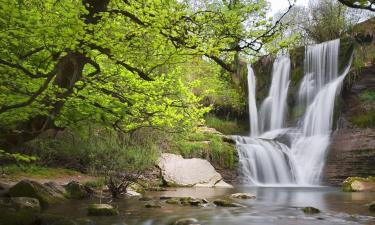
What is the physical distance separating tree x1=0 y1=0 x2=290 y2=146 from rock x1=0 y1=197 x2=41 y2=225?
4.01 ft

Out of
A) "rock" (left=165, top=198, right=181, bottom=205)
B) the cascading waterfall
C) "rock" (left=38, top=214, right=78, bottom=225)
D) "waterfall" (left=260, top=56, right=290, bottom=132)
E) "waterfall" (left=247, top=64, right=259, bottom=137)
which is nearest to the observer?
"rock" (left=38, top=214, right=78, bottom=225)

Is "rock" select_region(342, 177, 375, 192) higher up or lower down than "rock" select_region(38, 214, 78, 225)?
higher up

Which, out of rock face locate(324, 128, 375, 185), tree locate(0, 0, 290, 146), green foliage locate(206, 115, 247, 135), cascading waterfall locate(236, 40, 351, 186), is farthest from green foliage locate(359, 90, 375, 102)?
tree locate(0, 0, 290, 146)

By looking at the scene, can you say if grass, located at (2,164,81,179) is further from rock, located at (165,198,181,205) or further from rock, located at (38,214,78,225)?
rock, located at (38,214,78,225)

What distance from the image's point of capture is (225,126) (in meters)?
27.8

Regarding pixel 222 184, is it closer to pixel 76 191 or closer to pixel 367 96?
pixel 76 191

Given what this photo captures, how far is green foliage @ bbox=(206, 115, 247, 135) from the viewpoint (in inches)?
1078

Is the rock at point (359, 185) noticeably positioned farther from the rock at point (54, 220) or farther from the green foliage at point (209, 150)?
the rock at point (54, 220)

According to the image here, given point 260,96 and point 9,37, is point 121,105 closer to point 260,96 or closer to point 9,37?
point 9,37

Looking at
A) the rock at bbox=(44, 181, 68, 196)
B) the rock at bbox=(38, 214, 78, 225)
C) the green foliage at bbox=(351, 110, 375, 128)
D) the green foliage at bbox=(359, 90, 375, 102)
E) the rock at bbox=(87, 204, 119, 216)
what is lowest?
the rock at bbox=(38, 214, 78, 225)

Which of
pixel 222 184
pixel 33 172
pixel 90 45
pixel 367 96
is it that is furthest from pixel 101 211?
pixel 367 96

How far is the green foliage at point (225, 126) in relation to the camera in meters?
27.4

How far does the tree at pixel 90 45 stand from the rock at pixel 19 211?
4.01 ft

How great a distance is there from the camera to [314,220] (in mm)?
8328
